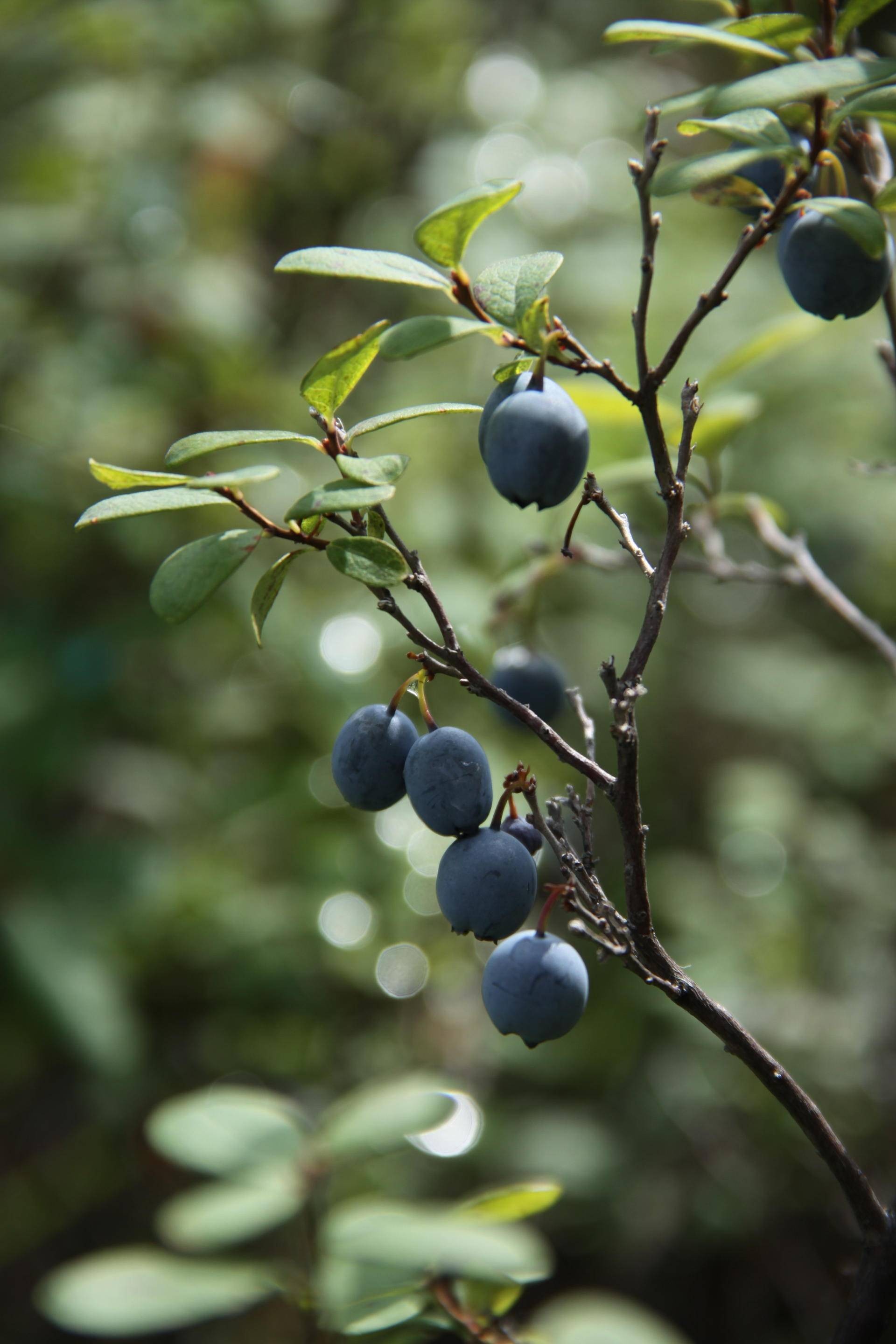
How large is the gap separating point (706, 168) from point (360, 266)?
212 millimetres

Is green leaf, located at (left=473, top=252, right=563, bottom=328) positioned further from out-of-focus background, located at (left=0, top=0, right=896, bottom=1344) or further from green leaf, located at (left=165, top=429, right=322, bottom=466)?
out-of-focus background, located at (left=0, top=0, right=896, bottom=1344)

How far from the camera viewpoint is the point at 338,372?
→ 0.67 m

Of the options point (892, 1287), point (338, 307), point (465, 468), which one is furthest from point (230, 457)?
point (892, 1287)

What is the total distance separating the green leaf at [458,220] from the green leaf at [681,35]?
12 cm

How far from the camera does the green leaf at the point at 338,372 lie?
65 cm

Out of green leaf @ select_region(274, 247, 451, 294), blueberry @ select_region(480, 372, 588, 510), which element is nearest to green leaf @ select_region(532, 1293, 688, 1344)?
blueberry @ select_region(480, 372, 588, 510)

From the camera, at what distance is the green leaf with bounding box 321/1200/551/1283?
797 mm

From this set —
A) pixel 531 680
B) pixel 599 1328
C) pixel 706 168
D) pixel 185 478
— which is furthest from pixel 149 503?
pixel 599 1328

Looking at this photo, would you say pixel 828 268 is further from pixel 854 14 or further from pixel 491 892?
pixel 491 892

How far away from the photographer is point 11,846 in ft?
6.29

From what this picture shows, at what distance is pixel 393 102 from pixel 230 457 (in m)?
1.57

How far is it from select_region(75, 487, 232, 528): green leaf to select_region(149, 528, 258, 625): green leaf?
2cm

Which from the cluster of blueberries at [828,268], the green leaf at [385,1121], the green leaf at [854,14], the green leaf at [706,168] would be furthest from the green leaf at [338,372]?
the green leaf at [385,1121]

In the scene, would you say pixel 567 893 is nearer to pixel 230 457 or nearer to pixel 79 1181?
pixel 230 457
